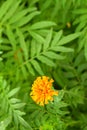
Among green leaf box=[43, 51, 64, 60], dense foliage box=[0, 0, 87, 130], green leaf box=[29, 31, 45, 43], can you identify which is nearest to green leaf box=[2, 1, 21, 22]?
dense foliage box=[0, 0, 87, 130]

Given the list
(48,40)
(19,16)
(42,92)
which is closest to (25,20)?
(19,16)

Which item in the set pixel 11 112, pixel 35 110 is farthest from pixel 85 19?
pixel 11 112

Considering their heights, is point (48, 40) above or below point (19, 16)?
below

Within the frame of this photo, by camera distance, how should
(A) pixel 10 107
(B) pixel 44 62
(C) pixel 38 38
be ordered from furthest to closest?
(C) pixel 38 38 → (B) pixel 44 62 → (A) pixel 10 107

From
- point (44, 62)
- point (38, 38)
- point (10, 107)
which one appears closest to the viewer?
point (10, 107)

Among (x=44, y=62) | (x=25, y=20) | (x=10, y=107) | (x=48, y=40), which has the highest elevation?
(x=25, y=20)

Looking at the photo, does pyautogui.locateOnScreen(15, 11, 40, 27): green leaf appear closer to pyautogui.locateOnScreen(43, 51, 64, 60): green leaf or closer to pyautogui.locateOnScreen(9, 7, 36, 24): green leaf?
pyautogui.locateOnScreen(9, 7, 36, 24): green leaf

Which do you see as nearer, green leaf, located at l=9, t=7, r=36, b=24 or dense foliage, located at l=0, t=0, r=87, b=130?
dense foliage, located at l=0, t=0, r=87, b=130

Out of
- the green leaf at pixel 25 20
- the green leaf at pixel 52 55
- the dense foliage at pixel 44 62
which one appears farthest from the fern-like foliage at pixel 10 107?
the green leaf at pixel 25 20

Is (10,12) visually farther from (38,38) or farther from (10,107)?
(10,107)
